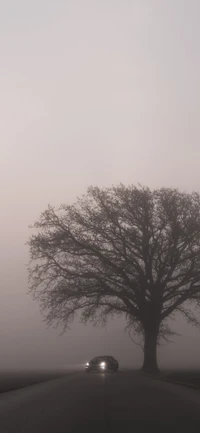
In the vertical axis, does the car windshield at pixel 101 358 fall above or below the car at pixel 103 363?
above

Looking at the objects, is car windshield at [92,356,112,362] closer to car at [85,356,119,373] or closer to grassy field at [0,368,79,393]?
car at [85,356,119,373]

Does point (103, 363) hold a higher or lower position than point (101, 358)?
lower

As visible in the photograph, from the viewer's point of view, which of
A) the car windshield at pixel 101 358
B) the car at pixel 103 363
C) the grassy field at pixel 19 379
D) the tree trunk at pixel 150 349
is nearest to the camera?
the grassy field at pixel 19 379

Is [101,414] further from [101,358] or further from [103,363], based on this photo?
[101,358]

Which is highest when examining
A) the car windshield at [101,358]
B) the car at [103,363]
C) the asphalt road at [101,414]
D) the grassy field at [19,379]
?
the car windshield at [101,358]

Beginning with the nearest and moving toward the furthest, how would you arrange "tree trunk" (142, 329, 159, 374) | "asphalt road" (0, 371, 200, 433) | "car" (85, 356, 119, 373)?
"asphalt road" (0, 371, 200, 433) → "tree trunk" (142, 329, 159, 374) → "car" (85, 356, 119, 373)

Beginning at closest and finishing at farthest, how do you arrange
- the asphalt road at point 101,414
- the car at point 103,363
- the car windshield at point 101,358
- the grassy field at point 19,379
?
the asphalt road at point 101,414 → the grassy field at point 19,379 → the car at point 103,363 → the car windshield at point 101,358

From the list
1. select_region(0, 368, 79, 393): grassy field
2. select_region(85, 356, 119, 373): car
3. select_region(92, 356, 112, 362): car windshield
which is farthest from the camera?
select_region(92, 356, 112, 362): car windshield

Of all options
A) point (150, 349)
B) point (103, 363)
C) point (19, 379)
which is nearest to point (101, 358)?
point (103, 363)

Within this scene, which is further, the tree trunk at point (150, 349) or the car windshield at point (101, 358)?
the car windshield at point (101, 358)

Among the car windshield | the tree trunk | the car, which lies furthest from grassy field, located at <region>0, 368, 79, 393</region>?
the tree trunk

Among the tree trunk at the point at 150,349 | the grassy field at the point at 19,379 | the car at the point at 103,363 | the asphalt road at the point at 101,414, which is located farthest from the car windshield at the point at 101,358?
the asphalt road at the point at 101,414

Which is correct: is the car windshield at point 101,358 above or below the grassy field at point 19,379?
above

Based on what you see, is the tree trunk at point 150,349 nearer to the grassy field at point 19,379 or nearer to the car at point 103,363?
the car at point 103,363
